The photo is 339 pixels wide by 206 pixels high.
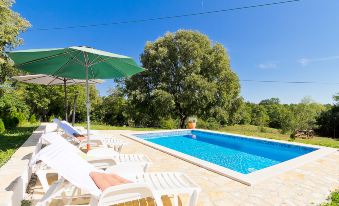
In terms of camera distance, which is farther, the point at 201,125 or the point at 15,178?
the point at 201,125

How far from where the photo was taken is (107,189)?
2443 millimetres

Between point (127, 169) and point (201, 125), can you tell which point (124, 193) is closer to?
point (127, 169)

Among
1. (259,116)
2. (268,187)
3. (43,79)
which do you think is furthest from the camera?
(259,116)

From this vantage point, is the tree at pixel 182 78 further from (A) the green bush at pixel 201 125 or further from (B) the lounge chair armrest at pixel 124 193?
(B) the lounge chair armrest at pixel 124 193

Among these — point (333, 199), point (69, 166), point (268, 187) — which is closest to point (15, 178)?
point (69, 166)

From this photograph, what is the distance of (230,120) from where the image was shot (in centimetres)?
2594

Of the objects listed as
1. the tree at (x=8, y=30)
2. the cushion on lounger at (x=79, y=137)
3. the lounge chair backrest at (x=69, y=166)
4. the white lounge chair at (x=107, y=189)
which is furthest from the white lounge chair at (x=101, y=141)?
the tree at (x=8, y=30)

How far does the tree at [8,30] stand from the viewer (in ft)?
42.4

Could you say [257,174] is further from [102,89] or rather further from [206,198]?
[102,89]

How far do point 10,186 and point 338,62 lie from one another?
40539 millimetres

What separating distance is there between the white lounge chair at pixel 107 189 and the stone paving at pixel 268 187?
1.35 ft

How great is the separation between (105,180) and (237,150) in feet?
31.3

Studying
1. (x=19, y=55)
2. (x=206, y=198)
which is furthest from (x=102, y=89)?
(x=206, y=198)

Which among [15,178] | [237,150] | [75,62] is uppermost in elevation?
[75,62]
